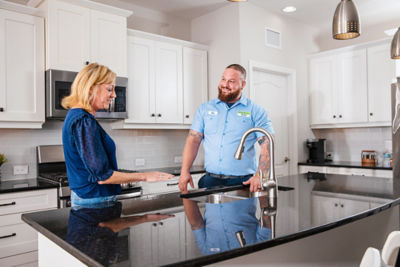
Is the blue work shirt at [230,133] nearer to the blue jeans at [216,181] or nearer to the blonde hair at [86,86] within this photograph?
the blue jeans at [216,181]

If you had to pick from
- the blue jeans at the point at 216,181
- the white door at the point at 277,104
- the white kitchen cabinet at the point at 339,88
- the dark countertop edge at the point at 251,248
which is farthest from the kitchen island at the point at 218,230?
the white kitchen cabinet at the point at 339,88

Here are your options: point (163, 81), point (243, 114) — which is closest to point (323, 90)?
point (163, 81)

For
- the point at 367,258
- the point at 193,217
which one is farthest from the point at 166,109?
the point at 367,258

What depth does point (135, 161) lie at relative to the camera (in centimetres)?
396

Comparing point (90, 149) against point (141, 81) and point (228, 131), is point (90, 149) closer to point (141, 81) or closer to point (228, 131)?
point (228, 131)

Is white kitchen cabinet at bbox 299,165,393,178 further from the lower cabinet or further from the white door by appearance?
the lower cabinet

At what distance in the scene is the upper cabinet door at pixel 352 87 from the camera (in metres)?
4.36

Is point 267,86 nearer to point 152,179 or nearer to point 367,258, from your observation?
point 152,179

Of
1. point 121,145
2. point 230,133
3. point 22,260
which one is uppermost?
point 230,133

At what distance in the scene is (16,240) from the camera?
2.62 m

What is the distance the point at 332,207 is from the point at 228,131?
128 cm

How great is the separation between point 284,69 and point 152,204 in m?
3.48

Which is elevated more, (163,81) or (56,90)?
(163,81)

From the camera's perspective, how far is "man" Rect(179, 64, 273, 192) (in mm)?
2570
